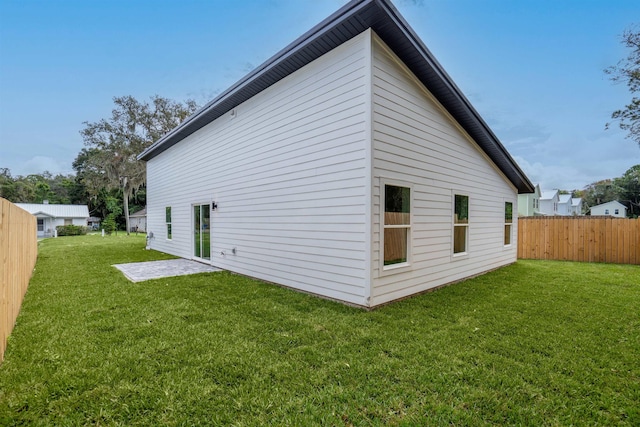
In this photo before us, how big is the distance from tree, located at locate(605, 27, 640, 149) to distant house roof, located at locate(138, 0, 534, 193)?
275 inches

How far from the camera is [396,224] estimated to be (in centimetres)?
493

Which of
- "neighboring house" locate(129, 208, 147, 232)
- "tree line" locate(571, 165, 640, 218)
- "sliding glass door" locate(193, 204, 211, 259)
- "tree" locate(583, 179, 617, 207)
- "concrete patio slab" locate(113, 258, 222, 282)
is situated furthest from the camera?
"tree" locate(583, 179, 617, 207)

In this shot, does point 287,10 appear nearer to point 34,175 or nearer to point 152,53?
point 152,53

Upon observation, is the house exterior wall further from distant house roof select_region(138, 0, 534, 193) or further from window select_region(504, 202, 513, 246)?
window select_region(504, 202, 513, 246)

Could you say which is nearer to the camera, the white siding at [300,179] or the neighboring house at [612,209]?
the white siding at [300,179]

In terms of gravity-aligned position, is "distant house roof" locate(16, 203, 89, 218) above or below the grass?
above

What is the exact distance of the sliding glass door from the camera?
853cm

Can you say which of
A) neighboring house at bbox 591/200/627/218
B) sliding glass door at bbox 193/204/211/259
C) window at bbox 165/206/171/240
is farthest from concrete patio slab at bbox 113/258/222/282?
neighboring house at bbox 591/200/627/218

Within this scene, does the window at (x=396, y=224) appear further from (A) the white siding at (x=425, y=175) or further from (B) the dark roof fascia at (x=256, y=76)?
(B) the dark roof fascia at (x=256, y=76)

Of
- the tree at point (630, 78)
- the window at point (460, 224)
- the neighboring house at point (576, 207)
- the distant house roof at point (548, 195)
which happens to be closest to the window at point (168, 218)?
the window at point (460, 224)

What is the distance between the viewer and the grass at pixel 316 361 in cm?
209

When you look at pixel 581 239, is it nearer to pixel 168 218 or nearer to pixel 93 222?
pixel 168 218

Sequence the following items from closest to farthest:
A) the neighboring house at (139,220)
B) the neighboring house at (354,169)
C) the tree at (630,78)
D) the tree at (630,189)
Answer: the neighboring house at (354,169)
the tree at (630,78)
the tree at (630,189)
the neighboring house at (139,220)

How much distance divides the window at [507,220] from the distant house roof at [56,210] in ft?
132
